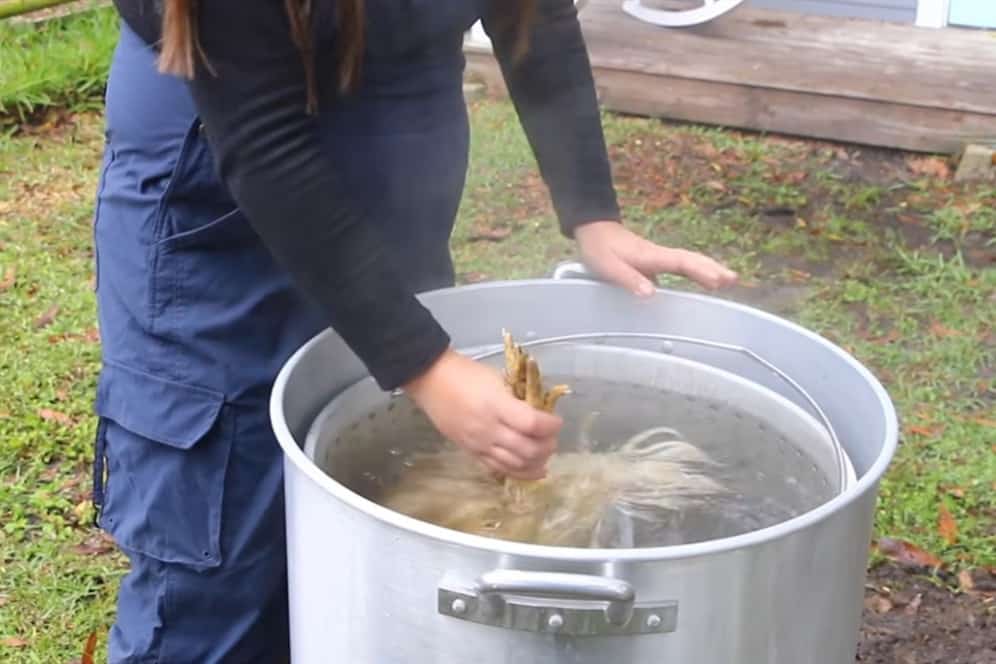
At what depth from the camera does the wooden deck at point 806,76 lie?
4.62 m

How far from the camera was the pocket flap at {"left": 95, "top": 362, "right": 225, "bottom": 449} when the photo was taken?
158 cm

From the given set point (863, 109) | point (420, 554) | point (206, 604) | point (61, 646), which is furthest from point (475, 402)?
point (863, 109)

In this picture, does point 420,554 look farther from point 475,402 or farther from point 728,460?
point 728,460

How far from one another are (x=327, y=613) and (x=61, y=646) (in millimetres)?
1372

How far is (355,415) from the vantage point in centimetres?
152

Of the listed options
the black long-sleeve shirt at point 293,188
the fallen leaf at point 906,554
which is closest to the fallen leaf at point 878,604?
the fallen leaf at point 906,554

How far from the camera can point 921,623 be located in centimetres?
250

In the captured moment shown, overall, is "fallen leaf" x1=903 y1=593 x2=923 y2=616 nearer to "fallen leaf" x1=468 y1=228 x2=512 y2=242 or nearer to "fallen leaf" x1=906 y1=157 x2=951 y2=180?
"fallen leaf" x1=468 y1=228 x2=512 y2=242

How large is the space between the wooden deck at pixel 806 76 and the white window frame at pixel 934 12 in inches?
24.8

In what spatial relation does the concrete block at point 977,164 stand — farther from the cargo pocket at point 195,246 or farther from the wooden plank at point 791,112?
the cargo pocket at point 195,246

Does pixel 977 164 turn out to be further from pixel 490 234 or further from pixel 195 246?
pixel 195 246

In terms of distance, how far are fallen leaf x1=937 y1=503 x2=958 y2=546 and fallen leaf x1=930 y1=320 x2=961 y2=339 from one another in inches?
32.8

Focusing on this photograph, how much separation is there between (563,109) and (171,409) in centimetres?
63

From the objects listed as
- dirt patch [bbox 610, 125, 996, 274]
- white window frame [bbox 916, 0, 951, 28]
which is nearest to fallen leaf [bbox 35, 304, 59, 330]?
dirt patch [bbox 610, 125, 996, 274]
